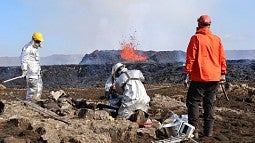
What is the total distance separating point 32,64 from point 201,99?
5339 millimetres

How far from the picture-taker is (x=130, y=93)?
9523mm

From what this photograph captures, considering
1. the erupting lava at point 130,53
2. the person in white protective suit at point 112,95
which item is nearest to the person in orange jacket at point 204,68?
the person in white protective suit at point 112,95

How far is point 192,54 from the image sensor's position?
7.81m

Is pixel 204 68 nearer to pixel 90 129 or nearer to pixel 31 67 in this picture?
pixel 90 129

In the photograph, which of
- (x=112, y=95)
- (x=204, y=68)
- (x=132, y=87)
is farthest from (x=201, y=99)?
(x=112, y=95)

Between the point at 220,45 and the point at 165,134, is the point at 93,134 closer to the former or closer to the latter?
the point at 165,134

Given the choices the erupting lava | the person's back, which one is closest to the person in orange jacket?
the person's back

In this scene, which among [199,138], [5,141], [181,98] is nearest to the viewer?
[5,141]

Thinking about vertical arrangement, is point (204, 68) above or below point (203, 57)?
below

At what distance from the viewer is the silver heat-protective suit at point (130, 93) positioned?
31.2 feet

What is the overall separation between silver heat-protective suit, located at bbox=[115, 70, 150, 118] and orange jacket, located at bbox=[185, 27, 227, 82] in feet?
6.13

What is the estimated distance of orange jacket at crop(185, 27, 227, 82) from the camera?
25.7 ft

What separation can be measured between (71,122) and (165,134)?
1.66 m

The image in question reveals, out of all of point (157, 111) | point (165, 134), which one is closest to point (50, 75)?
point (157, 111)
